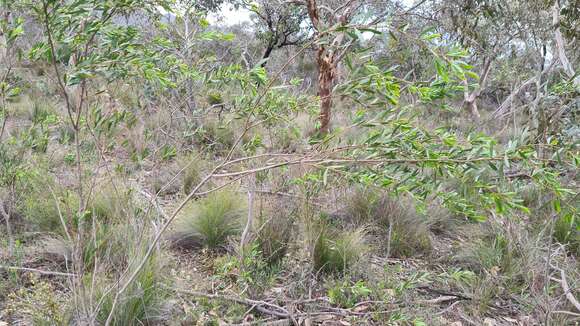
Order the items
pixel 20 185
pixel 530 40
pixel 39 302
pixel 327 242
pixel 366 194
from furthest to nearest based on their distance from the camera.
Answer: pixel 530 40 < pixel 366 194 < pixel 20 185 < pixel 327 242 < pixel 39 302

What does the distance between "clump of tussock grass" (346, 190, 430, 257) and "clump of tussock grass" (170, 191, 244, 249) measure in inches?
45.0

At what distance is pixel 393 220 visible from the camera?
159 inches

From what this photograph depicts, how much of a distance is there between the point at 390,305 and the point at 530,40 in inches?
275

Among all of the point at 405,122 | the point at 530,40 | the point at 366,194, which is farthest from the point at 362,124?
the point at 530,40

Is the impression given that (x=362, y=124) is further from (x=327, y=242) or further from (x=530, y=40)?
(x=530, y=40)

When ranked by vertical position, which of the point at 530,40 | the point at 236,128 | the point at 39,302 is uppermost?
the point at 530,40

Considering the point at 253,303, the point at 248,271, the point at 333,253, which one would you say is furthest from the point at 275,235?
the point at 253,303

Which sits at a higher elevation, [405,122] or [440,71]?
[440,71]

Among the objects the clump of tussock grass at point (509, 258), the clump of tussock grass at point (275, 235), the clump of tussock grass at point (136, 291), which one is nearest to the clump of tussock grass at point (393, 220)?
the clump of tussock grass at point (509, 258)

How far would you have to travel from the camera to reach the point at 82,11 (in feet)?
4.94

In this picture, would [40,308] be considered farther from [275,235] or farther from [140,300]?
[275,235]

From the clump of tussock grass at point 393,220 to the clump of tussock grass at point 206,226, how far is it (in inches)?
45.0

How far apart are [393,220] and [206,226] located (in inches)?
66.0

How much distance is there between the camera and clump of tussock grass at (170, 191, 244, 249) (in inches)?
145
